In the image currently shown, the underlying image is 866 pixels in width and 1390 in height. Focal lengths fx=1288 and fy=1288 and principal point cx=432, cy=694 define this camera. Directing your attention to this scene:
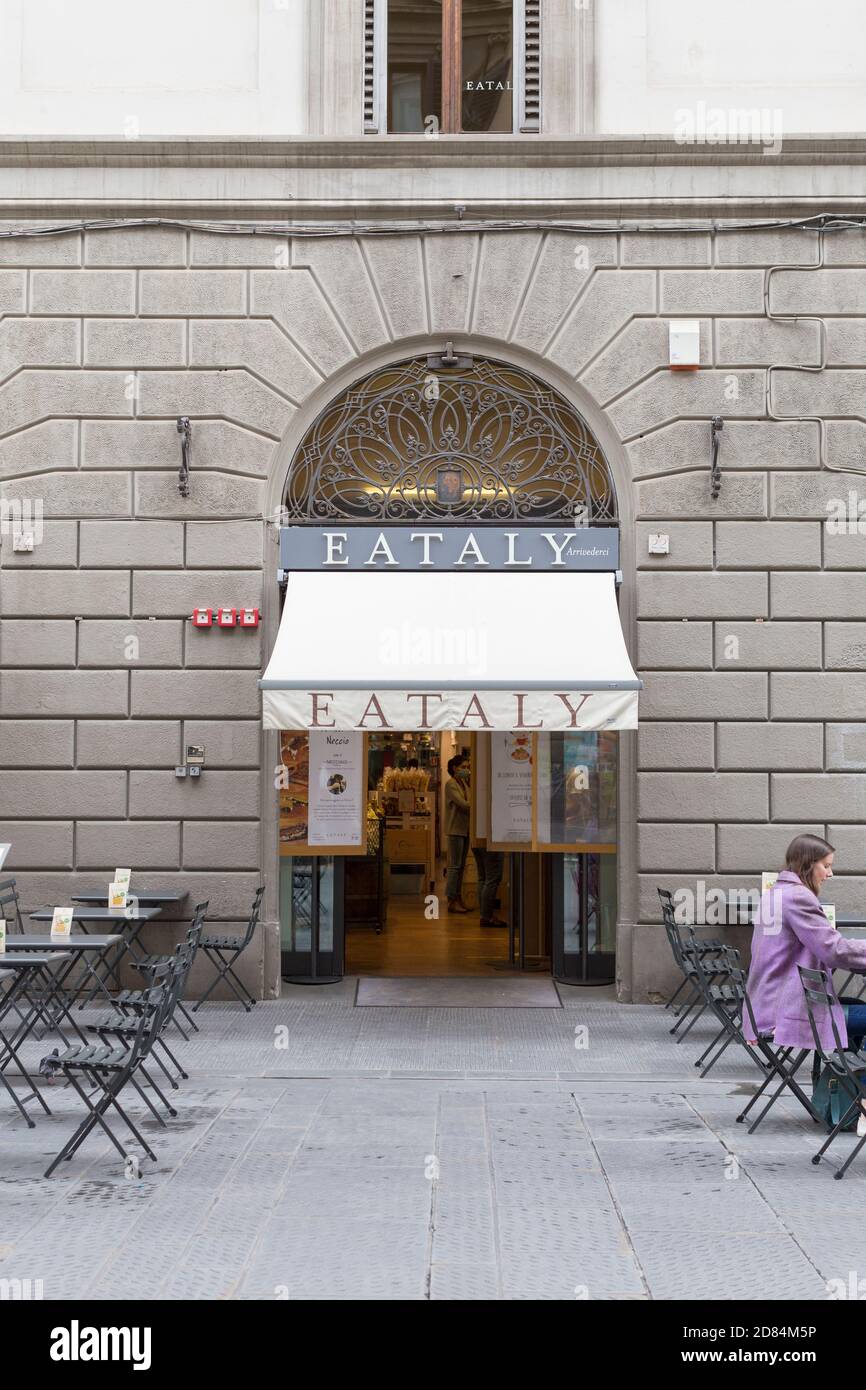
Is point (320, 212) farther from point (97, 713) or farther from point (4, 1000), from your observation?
point (4, 1000)

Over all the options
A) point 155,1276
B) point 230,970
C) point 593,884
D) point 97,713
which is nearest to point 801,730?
point 593,884

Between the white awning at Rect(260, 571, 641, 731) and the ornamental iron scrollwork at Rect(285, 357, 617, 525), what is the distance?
68 centimetres

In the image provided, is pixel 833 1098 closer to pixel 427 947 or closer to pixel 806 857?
pixel 806 857

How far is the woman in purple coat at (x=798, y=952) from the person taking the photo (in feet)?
22.6

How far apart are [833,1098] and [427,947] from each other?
6398 millimetres

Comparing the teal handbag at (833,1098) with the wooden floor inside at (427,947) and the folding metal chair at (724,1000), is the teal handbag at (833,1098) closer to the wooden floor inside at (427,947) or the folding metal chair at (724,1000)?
the folding metal chair at (724,1000)

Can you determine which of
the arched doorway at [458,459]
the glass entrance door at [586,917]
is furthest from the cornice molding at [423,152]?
the glass entrance door at [586,917]

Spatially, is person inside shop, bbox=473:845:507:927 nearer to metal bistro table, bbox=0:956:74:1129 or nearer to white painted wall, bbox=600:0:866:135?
metal bistro table, bbox=0:956:74:1129

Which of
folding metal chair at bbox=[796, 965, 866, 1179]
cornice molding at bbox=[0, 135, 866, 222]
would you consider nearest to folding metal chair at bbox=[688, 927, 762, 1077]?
folding metal chair at bbox=[796, 965, 866, 1179]

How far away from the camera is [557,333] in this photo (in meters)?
10.7

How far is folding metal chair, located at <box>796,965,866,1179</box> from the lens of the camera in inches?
260

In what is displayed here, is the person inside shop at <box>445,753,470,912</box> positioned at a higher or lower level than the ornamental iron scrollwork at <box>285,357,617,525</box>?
lower

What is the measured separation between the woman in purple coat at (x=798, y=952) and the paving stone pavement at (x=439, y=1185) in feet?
2.02

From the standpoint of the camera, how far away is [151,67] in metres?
10.9
